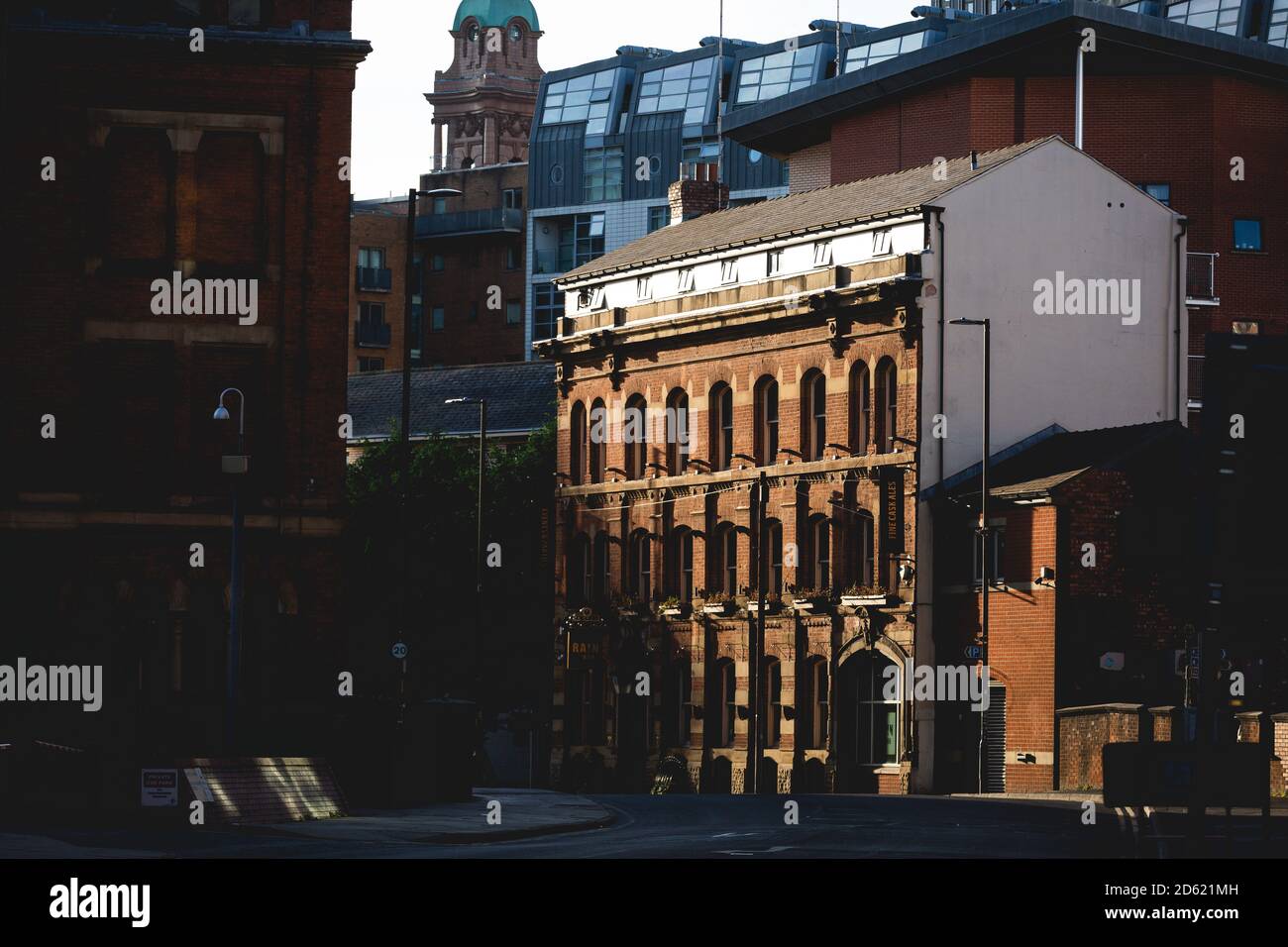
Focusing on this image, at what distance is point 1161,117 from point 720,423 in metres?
17.4

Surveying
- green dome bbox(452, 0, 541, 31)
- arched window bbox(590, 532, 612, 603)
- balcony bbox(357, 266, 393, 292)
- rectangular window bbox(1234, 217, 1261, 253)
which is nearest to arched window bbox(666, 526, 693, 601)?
arched window bbox(590, 532, 612, 603)

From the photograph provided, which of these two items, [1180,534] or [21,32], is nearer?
[21,32]

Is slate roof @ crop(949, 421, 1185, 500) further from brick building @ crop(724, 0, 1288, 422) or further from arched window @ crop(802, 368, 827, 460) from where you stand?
brick building @ crop(724, 0, 1288, 422)

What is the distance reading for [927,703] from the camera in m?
59.9

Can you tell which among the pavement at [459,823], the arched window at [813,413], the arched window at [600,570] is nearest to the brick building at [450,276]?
the arched window at [600,570]

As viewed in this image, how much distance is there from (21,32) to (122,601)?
→ 10940 millimetres

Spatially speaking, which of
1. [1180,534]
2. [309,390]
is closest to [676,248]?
[1180,534]

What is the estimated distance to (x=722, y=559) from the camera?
68.6 metres

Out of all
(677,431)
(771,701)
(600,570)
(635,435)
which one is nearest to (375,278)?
(600,570)

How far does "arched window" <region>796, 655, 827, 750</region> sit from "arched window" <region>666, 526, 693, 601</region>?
648cm

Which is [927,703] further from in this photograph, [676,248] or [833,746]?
[676,248]

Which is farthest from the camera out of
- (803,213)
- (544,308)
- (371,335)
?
(371,335)

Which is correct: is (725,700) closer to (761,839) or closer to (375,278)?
(761,839)
